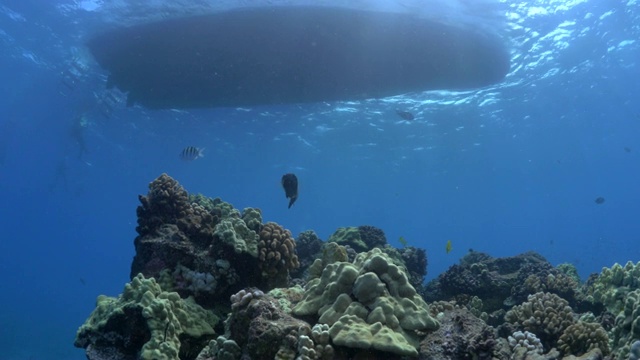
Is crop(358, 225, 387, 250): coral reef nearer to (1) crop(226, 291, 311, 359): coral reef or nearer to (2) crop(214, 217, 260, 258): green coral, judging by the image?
(2) crop(214, 217, 260, 258): green coral

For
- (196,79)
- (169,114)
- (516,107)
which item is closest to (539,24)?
(516,107)

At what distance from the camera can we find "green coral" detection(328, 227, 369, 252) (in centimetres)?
1331

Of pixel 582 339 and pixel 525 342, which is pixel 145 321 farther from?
pixel 582 339

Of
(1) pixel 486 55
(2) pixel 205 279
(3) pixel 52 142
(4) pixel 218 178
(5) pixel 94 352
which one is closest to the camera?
(5) pixel 94 352

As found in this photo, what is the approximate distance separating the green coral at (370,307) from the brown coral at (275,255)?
2007 mm

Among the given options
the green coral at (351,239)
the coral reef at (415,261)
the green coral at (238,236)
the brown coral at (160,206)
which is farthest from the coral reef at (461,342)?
the coral reef at (415,261)

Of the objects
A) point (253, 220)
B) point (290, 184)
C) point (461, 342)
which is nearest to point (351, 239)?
point (290, 184)

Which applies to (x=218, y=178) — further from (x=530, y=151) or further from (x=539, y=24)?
(x=539, y=24)

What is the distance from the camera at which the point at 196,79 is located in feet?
82.5

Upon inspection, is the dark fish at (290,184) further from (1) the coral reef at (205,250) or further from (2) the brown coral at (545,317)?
(2) the brown coral at (545,317)

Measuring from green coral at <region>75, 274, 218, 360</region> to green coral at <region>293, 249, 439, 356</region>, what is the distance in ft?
5.74

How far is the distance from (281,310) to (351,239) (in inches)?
342

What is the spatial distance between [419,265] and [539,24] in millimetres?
15467

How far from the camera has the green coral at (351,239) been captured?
1331cm
